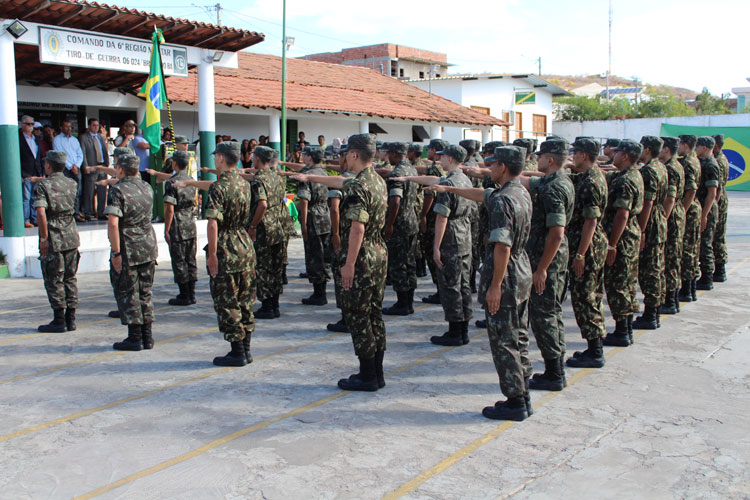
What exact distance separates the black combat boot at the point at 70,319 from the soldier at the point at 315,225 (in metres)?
2.63

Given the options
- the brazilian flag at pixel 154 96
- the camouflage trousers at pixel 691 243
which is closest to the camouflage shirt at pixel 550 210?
the camouflage trousers at pixel 691 243

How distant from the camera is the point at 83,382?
17.8 ft

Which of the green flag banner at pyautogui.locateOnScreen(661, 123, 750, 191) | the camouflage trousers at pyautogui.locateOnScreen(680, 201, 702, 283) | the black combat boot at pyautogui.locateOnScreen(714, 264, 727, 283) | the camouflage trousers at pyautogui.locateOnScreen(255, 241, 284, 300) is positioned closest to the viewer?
the camouflage trousers at pyautogui.locateOnScreen(255, 241, 284, 300)

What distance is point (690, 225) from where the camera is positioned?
8.43 metres

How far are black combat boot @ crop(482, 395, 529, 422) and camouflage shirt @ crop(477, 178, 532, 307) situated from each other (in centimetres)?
67

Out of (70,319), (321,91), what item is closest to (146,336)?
(70,319)

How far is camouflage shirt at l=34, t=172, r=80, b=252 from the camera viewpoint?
6859mm

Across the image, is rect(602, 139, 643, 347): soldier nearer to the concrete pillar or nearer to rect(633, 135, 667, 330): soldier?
rect(633, 135, 667, 330): soldier

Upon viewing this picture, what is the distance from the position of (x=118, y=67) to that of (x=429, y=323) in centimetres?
707

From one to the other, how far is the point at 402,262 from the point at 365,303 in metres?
2.75

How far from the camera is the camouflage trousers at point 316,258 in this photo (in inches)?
331

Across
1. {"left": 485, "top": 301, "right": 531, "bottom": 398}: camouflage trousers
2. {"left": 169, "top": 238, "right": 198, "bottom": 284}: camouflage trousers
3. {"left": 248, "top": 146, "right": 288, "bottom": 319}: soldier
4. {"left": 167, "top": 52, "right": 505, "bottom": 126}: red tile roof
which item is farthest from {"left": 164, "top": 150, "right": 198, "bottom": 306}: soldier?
{"left": 167, "top": 52, "right": 505, "bottom": 126}: red tile roof

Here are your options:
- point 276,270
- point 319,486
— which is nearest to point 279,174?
point 276,270

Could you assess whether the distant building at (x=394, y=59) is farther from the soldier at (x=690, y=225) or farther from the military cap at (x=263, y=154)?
the military cap at (x=263, y=154)
